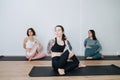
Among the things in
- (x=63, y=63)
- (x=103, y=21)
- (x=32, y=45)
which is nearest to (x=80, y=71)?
(x=63, y=63)

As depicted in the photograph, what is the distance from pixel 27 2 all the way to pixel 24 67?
8.35 ft

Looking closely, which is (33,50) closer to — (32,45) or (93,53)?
(32,45)

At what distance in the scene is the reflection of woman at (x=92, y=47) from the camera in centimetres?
620

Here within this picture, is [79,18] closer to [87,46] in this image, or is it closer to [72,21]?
[72,21]

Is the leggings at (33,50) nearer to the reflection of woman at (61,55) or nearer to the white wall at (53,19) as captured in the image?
the white wall at (53,19)

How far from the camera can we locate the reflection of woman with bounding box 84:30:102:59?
6.20 meters

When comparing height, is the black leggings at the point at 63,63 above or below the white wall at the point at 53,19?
below

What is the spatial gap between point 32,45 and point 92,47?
191cm

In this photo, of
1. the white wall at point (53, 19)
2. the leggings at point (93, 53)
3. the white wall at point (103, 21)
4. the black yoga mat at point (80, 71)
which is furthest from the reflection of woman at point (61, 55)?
the white wall at point (103, 21)

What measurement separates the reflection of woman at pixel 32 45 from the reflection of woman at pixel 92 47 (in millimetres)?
1437

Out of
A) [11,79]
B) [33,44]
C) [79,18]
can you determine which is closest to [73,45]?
[79,18]

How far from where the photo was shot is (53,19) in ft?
21.6

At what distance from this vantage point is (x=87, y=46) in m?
6.37

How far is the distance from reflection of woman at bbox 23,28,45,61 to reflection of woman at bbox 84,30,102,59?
4.71ft
